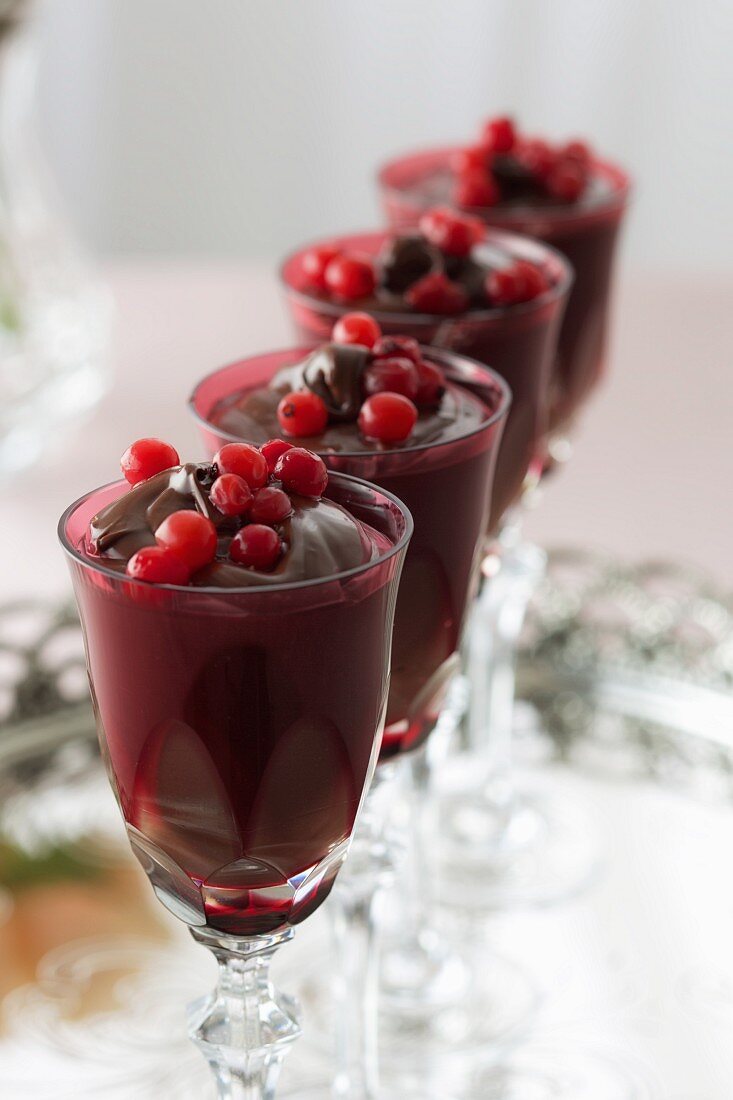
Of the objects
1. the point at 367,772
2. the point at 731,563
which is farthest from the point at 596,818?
the point at 367,772

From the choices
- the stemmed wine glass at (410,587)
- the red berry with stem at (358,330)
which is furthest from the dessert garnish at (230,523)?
the red berry with stem at (358,330)

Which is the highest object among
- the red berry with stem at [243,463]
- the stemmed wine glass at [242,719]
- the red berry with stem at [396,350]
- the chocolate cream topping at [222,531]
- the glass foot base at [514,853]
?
the red berry with stem at [243,463]

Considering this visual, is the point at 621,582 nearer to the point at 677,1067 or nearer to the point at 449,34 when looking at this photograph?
the point at 677,1067

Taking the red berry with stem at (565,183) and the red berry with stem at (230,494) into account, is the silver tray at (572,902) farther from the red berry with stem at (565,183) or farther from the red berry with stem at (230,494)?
the red berry with stem at (230,494)

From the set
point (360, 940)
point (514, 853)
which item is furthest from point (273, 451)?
point (514, 853)

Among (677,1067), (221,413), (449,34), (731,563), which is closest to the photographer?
(221,413)

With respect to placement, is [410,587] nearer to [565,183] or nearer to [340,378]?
[340,378]
